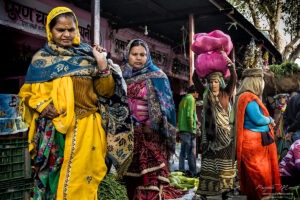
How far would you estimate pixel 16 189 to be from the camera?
4.39 meters

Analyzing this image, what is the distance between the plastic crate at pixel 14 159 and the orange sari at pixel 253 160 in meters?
2.52

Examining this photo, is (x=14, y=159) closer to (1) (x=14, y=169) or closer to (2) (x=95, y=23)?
(1) (x=14, y=169)

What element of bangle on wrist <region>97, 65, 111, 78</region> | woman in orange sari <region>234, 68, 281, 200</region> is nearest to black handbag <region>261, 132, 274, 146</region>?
woman in orange sari <region>234, 68, 281, 200</region>

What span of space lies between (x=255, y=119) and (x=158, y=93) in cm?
141

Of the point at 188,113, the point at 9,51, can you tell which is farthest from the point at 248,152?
the point at 9,51

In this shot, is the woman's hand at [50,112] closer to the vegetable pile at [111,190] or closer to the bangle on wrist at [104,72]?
the bangle on wrist at [104,72]

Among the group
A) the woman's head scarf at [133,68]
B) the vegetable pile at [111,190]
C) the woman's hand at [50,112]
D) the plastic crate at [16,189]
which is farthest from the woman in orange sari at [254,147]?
the woman's hand at [50,112]

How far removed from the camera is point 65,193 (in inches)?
118

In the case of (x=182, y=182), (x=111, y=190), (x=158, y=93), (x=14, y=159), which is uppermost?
(x=158, y=93)

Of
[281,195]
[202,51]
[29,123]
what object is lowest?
[281,195]

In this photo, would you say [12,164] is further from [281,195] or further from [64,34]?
[281,195]

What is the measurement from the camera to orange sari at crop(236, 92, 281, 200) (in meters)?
5.13

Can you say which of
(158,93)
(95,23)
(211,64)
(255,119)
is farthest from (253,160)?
(95,23)

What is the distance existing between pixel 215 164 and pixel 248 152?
0.55 meters
